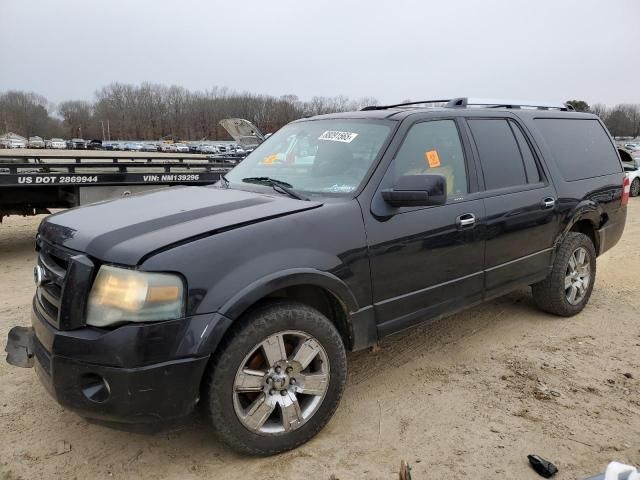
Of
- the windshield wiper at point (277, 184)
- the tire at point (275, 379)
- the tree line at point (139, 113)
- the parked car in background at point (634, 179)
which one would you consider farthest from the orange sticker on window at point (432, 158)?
the tree line at point (139, 113)

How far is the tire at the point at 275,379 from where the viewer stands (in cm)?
243

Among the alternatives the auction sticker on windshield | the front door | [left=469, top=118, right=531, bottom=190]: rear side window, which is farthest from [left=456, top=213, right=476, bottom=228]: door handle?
the auction sticker on windshield

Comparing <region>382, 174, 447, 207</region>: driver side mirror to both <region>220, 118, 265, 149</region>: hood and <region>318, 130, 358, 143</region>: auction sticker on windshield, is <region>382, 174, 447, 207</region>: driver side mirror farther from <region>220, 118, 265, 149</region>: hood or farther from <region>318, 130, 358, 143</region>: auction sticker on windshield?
<region>220, 118, 265, 149</region>: hood

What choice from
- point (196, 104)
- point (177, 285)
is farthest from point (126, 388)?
point (196, 104)

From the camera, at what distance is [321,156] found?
3473 mm

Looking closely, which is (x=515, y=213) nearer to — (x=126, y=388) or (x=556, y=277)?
(x=556, y=277)

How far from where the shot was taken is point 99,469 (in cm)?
260

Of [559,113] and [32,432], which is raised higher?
[559,113]

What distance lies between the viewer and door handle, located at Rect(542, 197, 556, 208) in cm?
414

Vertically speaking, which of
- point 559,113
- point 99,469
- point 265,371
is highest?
point 559,113

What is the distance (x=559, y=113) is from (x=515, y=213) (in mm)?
1529

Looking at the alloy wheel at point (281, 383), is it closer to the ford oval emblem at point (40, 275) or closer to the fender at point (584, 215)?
the ford oval emblem at point (40, 275)

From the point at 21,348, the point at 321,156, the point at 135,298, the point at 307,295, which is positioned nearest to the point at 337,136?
the point at 321,156

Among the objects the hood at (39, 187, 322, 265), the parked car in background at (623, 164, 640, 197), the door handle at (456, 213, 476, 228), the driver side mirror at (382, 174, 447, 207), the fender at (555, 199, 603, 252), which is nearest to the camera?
the hood at (39, 187, 322, 265)
